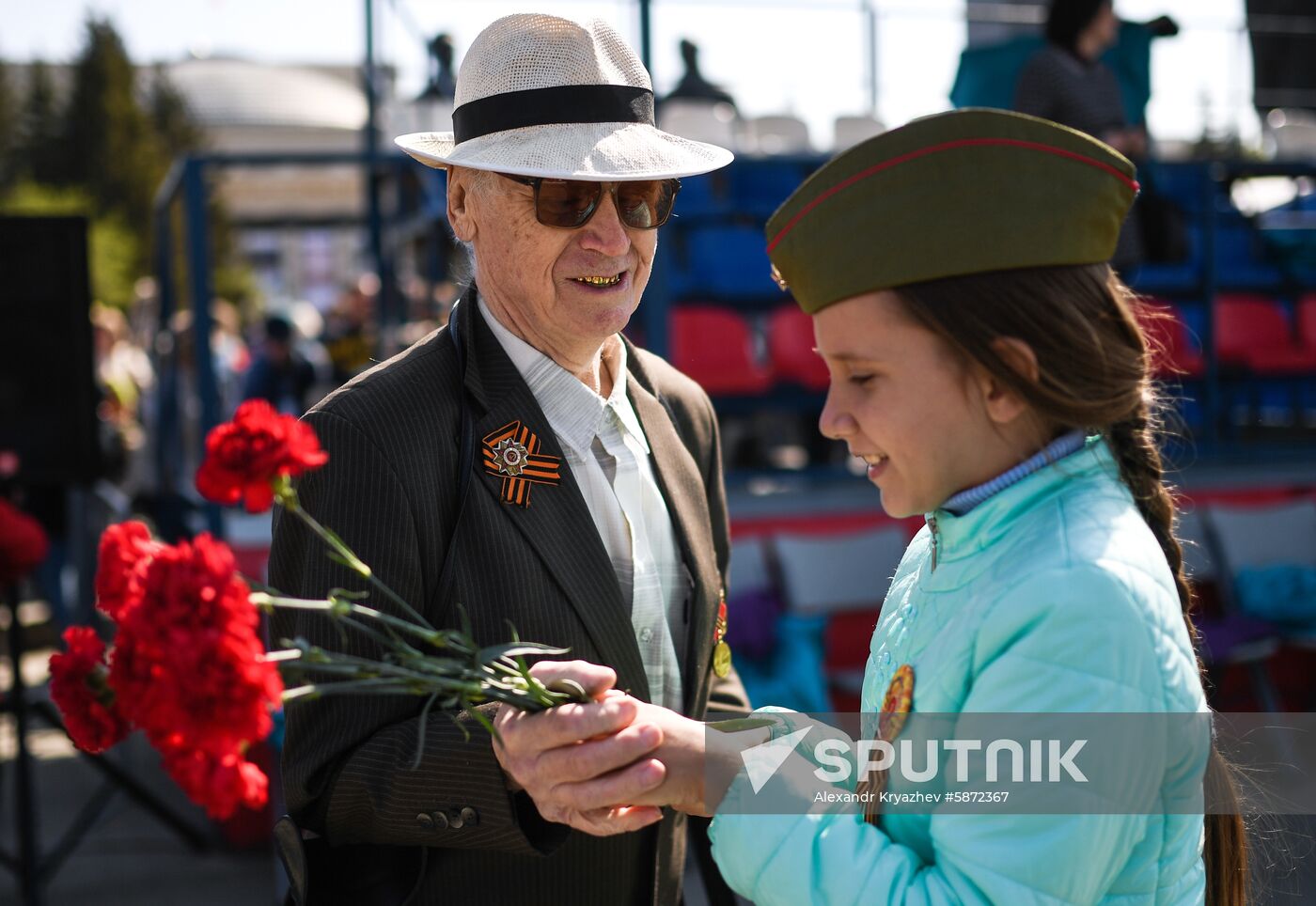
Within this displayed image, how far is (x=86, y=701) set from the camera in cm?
104

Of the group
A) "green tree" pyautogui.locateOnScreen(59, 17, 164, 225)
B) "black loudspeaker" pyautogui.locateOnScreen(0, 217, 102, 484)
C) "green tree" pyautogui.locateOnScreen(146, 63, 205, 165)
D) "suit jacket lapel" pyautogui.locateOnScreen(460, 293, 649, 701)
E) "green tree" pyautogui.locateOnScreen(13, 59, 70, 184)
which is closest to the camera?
"suit jacket lapel" pyautogui.locateOnScreen(460, 293, 649, 701)

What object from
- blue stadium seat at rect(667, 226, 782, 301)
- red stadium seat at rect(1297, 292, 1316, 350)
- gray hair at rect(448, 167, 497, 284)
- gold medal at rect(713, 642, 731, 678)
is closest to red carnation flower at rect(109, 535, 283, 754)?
gray hair at rect(448, 167, 497, 284)

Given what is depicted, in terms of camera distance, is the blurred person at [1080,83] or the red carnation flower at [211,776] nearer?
the red carnation flower at [211,776]

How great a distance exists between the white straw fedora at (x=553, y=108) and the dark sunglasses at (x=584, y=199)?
0.04 m

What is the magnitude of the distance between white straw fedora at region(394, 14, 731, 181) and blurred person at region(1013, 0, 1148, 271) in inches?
136

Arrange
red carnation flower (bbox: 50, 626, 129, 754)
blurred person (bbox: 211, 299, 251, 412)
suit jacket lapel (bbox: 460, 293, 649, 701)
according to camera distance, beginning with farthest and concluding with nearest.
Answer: blurred person (bbox: 211, 299, 251, 412) → suit jacket lapel (bbox: 460, 293, 649, 701) → red carnation flower (bbox: 50, 626, 129, 754)

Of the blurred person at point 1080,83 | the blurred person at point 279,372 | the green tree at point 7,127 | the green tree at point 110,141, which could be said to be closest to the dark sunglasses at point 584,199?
the blurred person at point 1080,83

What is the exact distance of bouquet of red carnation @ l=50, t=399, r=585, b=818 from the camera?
92 cm

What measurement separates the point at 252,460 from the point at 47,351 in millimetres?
3707

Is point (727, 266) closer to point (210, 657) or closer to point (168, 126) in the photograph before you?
point (210, 657)

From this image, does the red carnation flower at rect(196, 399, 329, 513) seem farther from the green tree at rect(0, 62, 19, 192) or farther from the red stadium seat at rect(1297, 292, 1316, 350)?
the green tree at rect(0, 62, 19, 192)

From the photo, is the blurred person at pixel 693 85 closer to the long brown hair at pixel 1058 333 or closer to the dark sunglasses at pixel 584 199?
the dark sunglasses at pixel 584 199

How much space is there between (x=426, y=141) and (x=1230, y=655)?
4202 mm

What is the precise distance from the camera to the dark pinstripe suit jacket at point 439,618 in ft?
4.75
